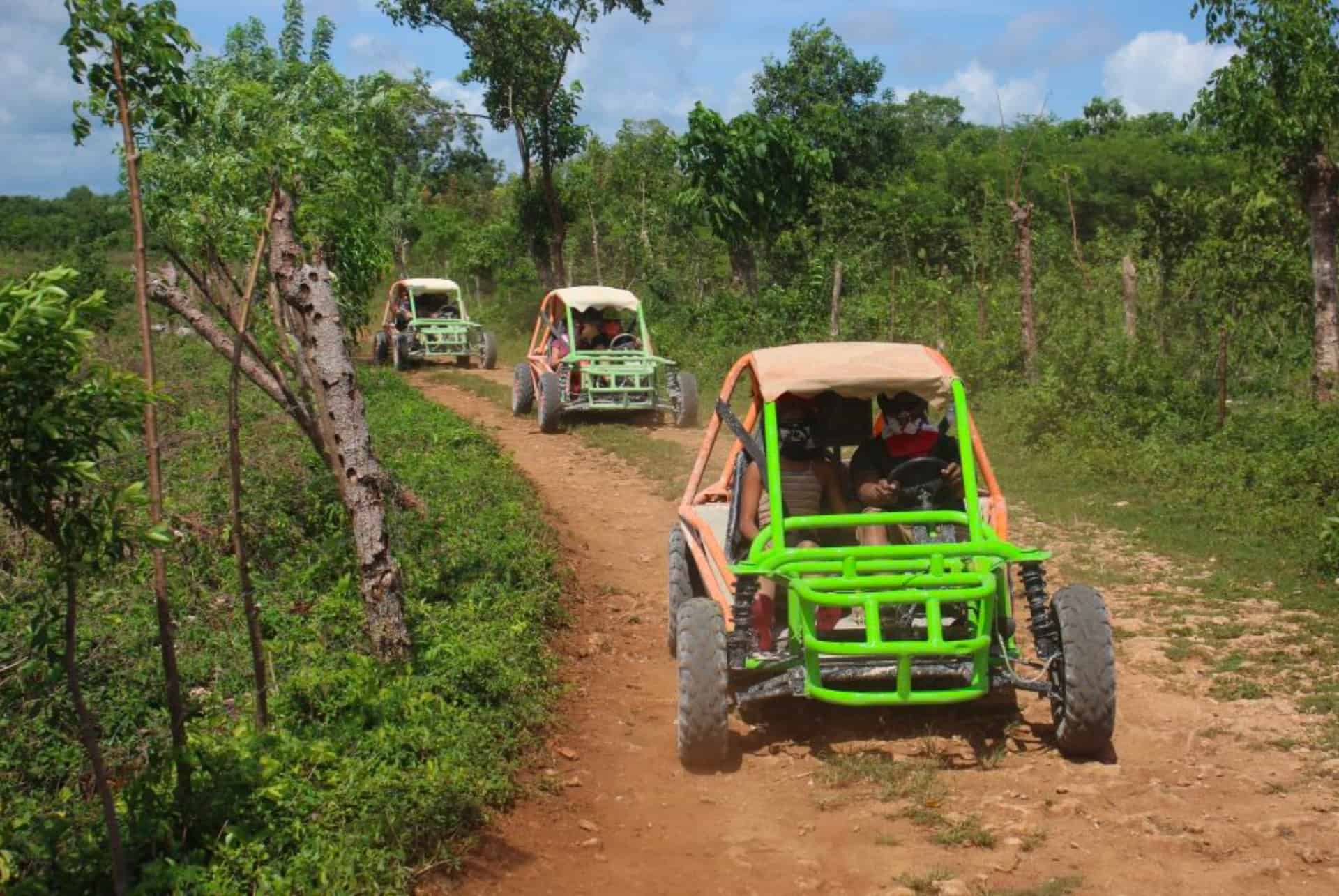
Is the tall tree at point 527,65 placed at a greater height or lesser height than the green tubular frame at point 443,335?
greater

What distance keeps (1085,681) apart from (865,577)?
38.9 inches

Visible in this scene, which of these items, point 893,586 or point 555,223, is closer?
point 893,586

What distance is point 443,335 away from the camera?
21172mm

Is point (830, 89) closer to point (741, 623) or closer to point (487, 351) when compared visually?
point (487, 351)

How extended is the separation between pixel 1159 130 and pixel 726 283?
21.5 meters

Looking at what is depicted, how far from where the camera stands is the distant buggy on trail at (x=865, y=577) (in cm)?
524

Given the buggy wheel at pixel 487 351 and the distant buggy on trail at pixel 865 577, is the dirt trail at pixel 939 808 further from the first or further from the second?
the buggy wheel at pixel 487 351

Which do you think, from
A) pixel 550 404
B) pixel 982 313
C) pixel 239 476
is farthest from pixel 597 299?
pixel 239 476

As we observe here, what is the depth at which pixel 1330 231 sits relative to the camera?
1141cm

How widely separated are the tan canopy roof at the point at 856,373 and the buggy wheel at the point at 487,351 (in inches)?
583

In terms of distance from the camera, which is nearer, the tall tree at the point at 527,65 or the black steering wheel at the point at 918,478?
the black steering wheel at the point at 918,478

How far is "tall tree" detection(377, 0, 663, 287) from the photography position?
21.3 m


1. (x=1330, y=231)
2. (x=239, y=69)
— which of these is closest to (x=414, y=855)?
(x=1330, y=231)

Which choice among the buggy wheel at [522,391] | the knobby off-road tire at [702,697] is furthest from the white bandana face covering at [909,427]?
the buggy wheel at [522,391]
